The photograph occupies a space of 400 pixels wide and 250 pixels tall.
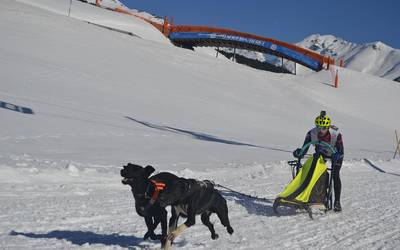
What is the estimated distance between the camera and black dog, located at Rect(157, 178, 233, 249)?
203 inches

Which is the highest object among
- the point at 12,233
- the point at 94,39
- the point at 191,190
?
the point at 94,39

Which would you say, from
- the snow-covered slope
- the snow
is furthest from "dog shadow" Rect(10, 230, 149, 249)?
the snow-covered slope

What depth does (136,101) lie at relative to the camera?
2345cm

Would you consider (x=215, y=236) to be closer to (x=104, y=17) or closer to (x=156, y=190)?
(x=156, y=190)

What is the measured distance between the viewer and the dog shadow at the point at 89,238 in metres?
5.63

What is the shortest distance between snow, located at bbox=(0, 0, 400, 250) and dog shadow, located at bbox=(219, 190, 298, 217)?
0.04m

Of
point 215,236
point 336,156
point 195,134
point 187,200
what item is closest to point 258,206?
point 336,156

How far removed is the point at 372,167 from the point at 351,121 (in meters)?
17.9

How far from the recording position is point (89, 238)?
5785mm

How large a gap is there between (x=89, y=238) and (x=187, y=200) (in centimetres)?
130

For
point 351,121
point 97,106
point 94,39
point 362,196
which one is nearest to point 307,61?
point 351,121

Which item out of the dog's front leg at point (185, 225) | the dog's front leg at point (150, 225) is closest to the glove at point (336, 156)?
the dog's front leg at point (185, 225)

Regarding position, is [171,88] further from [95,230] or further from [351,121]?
[95,230]

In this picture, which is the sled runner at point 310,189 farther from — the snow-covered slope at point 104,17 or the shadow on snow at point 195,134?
the snow-covered slope at point 104,17
